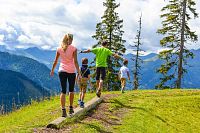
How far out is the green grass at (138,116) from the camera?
13938mm

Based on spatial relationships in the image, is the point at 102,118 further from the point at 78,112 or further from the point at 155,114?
the point at 155,114

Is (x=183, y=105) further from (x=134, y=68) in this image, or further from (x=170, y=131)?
(x=134, y=68)

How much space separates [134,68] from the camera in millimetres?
60500

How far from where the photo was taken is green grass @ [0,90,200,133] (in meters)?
13.9

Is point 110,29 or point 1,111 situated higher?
point 110,29

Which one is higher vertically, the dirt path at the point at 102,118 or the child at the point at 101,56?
the child at the point at 101,56

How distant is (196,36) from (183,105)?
2694 cm

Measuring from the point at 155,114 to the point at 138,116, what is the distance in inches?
65.8

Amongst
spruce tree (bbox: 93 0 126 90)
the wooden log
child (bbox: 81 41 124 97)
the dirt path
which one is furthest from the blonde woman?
spruce tree (bbox: 93 0 126 90)

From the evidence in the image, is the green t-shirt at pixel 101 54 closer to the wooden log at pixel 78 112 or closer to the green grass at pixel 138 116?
the wooden log at pixel 78 112

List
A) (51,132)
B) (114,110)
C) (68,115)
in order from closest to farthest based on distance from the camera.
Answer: (51,132) → (68,115) → (114,110)

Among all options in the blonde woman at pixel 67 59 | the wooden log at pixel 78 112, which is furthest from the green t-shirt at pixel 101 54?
the blonde woman at pixel 67 59

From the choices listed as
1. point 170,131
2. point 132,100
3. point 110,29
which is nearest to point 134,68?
point 110,29

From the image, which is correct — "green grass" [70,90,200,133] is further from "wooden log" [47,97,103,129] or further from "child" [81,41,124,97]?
"child" [81,41,124,97]
